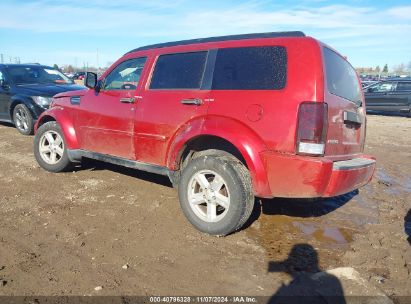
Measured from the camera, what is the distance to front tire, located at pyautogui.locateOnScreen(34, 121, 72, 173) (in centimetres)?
561

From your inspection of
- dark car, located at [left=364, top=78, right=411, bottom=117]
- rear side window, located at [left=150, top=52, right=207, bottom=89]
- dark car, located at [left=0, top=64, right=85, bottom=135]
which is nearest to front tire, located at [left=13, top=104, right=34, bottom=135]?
dark car, located at [left=0, top=64, right=85, bottom=135]

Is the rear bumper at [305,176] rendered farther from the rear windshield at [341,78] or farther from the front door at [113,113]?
the front door at [113,113]

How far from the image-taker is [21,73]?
9.64 m

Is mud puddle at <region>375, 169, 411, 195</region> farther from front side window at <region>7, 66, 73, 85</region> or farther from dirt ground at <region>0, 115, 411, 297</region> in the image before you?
front side window at <region>7, 66, 73, 85</region>

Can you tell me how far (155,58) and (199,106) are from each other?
1.06 metres

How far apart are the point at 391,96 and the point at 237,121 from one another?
13852 mm

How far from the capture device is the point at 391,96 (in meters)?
15.3

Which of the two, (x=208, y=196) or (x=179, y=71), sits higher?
(x=179, y=71)

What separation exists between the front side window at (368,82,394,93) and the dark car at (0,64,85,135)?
1194 centimetres

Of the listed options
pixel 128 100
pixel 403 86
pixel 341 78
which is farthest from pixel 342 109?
pixel 403 86

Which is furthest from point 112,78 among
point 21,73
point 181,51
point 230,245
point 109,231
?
point 21,73

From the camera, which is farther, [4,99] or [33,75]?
[33,75]

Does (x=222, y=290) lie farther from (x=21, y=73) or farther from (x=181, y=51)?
(x=21, y=73)

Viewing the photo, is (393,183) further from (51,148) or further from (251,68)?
(51,148)
